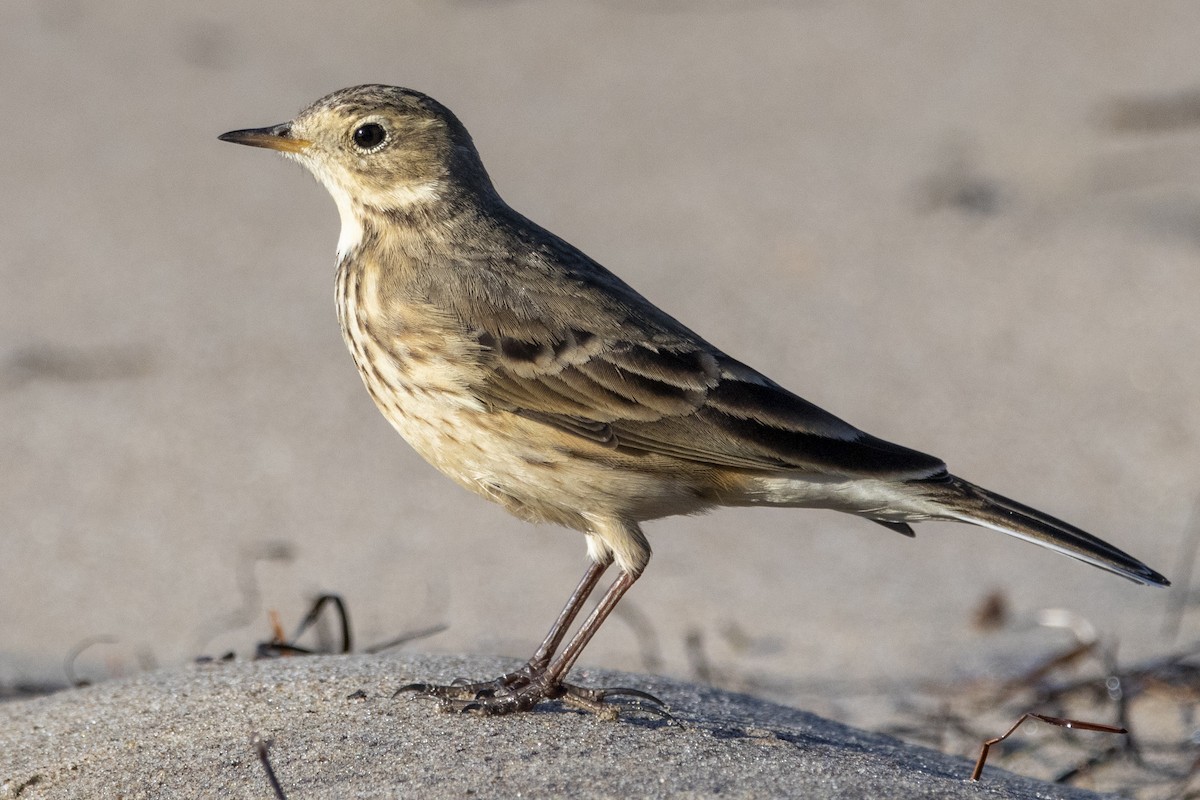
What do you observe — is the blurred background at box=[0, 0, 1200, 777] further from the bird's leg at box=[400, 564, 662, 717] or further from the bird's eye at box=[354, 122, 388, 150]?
the bird's eye at box=[354, 122, 388, 150]

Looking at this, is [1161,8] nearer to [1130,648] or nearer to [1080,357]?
[1080,357]

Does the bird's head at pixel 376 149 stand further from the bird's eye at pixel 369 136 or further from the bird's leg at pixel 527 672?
the bird's leg at pixel 527 672

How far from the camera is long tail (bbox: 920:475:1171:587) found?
4.67 metres

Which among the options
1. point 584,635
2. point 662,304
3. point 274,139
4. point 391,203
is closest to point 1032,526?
point 584,635

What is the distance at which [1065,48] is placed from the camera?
1224 centimetres

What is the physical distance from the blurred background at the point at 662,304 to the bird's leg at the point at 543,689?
132 centimetres

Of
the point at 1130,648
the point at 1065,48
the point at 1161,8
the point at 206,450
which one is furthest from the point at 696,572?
the point at 1161,8

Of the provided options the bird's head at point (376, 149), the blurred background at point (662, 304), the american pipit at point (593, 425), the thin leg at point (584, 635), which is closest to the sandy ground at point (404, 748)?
the thin leg at point (584, 635)

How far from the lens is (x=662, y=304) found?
911 cm

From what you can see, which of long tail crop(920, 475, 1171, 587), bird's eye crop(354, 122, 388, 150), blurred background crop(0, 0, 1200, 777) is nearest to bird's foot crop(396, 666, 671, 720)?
long tail crop(920, 475, 1171, 587)

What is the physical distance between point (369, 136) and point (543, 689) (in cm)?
202

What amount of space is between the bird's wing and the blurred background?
1.52 metres

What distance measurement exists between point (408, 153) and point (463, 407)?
3.79ft

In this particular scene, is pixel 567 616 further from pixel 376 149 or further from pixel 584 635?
pixel 376 149
